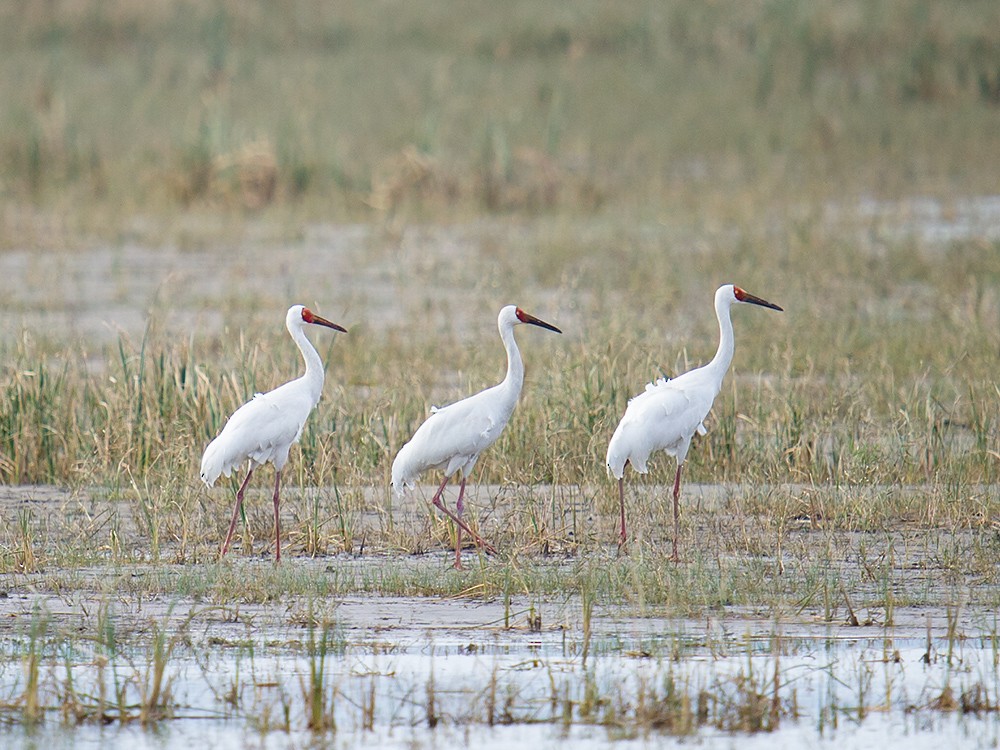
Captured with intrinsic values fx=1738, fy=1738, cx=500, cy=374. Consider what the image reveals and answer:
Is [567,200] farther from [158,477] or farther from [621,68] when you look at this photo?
[158,477]

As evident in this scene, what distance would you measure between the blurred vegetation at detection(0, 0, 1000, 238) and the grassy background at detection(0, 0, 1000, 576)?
0.07 m

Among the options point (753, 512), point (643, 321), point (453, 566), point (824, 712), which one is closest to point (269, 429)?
point (453, 566)

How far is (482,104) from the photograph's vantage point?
24297mm

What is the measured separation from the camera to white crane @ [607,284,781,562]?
703cm

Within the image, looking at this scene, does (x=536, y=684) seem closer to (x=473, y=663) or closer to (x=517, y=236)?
(x=473, y=663)

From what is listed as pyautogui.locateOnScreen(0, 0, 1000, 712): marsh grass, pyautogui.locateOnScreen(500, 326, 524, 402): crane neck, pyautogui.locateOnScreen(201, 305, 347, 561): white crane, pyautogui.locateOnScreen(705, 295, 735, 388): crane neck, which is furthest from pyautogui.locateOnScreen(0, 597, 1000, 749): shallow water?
pyautogui.locateOnScreen(705, 295, 735, 388): crane neck

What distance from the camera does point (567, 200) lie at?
60.2 feet

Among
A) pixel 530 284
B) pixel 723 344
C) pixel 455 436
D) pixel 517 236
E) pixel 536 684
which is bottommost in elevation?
pixel 536 684

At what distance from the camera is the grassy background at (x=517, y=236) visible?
8406 millimetres

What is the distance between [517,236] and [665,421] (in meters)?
9.47

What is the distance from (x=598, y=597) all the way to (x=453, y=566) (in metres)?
0.75

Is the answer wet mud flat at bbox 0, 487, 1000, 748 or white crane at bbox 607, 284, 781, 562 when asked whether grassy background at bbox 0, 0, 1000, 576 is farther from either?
wet mud flat at bbox 0, 487, 1000, 748

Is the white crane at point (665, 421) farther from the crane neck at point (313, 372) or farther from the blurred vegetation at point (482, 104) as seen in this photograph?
the blurred vegetation at point (482, 104)

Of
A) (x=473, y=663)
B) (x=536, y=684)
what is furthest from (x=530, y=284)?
(x=536, y=684)
